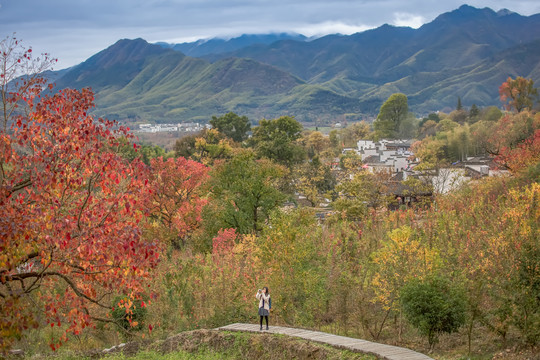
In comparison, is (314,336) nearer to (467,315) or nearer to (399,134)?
(467,315)

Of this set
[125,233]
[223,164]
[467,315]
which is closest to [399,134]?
[223,164]

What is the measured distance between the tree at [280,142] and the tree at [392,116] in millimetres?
52631

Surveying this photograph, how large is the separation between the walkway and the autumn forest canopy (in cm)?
228

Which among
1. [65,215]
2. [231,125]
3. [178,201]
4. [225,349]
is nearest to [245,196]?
[178,201]

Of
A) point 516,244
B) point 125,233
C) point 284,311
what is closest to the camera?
point 125,233

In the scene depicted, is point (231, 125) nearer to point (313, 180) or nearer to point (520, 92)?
point (313, 180)

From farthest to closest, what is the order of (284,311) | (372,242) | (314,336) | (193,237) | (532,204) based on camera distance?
(193,237) → (372,242) → (532,204) → (284,311) → (314,336)

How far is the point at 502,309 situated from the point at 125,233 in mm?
10850

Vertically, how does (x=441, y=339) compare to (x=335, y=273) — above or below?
below

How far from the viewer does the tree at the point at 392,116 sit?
11781 centimetres

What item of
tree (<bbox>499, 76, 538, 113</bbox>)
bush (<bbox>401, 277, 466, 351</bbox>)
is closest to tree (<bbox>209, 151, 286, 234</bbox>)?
bush (<bbox>401, 277, 466, 351</bbox>)

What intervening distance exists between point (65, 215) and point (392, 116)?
384ft

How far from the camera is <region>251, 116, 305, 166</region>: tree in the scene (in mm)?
63719

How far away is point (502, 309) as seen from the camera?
1526cm
